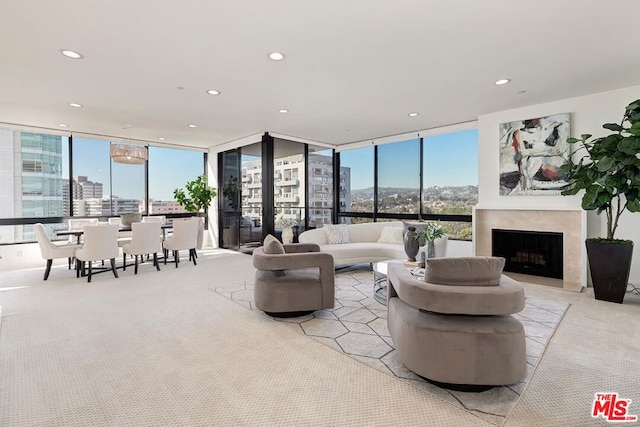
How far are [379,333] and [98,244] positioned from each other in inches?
178

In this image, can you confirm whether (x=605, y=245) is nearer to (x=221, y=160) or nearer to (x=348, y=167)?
(x=348, y=167)

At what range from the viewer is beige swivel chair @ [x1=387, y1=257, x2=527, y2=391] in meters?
1.95

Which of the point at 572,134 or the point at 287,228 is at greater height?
the point at 572,134

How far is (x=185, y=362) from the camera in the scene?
2.46 m

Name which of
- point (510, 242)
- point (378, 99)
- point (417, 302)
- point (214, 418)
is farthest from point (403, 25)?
point (510, 242)

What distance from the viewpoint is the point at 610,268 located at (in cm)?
390

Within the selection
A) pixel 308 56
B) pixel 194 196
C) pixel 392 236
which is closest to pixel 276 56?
pixel 308 56

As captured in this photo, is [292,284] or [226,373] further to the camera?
[292,284]

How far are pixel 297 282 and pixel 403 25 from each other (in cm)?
260

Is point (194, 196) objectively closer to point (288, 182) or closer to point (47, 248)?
point (288, 182)

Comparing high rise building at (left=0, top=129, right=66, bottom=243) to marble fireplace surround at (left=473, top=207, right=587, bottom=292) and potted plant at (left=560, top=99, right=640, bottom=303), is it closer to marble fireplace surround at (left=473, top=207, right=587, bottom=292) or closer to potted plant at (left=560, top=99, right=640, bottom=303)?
marble fireplace surround at (left=473, top=207, right=587, bottom=292)

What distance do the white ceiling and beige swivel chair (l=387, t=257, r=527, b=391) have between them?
208 cm
